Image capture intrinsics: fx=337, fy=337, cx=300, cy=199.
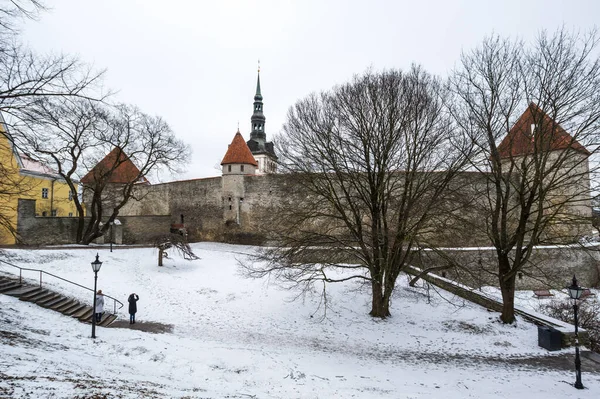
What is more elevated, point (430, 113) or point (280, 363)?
point (430, 113)

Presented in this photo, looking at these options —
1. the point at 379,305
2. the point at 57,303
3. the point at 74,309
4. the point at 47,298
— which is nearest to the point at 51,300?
the point at 47,298

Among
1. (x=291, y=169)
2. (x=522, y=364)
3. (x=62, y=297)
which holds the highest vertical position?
(x=291, y=169)

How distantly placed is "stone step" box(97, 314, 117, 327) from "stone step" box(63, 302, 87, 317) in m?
0.80

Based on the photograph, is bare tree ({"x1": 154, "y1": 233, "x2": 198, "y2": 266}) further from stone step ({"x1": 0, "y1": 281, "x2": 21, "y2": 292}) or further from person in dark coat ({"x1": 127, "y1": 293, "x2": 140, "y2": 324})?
person in dark coat ({"x1": 127, "y1": 293, "x2": 140, "y2": 324})

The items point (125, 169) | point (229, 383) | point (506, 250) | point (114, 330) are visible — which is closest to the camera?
point (229, 383)

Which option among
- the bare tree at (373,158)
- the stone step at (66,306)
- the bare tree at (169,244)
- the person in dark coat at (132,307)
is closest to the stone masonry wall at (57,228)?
the bare tree at (169,244)

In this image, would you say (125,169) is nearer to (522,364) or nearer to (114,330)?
(114,330)

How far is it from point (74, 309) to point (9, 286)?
2.48m

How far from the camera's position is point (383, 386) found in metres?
6.67

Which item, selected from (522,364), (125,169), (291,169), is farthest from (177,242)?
(522,364)

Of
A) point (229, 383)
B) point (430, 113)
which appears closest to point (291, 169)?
point (430, 113)

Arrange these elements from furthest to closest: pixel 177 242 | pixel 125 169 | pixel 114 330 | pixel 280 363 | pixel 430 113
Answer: pixel 125 169 → pixel 177 242 → pixel 430 113 → pixel 114 330 → pixel 280 363

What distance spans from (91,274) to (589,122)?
18022 millimetres

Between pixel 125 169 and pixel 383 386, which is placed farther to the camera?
pixel 125 169
